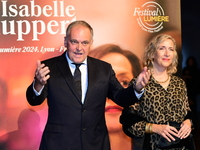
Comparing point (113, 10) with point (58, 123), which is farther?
point (113, 10)

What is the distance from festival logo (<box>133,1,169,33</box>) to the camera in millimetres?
3783

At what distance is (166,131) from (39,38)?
1.67 meters

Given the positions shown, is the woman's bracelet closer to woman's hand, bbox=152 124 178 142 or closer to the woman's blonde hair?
woman's hand, bbox=152 124 178 142

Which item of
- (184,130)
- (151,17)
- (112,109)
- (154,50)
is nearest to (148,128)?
(184,130)

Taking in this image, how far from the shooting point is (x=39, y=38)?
12.0 feet

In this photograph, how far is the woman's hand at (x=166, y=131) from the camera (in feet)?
9.42

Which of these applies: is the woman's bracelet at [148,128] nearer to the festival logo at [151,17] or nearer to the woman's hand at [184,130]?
the woman's hand at [184,130]

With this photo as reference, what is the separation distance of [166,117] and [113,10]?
138 cm

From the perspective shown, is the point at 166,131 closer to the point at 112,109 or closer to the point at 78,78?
the point at 78,78

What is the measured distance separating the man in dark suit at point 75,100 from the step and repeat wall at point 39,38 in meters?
1.12

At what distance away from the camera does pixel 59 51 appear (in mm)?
3697

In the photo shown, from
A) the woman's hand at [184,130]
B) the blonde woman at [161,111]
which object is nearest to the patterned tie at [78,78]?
the blonde woman at [161,111]

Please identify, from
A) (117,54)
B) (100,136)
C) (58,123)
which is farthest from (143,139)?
(117,54)

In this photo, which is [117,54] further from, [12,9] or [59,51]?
[12,9]
